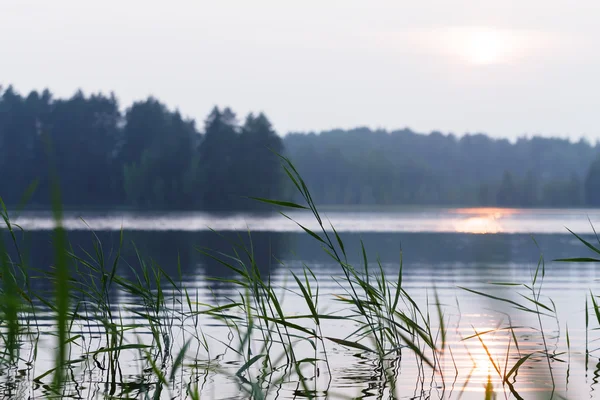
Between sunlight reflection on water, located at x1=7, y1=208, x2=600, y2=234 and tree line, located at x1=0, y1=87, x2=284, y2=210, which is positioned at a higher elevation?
tree line, located at x1=0, y1=87, x2=284, y2=210

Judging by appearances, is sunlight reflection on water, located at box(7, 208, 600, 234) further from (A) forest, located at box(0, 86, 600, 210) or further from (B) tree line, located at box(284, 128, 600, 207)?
(B) tree line, located at box(284, 128, 600, 207)

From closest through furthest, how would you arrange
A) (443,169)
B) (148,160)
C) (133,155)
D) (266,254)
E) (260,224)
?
(266,254) → (260,224) → (148,160) → (133,155) → (443,169)

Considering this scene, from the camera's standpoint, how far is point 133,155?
83.4 metres

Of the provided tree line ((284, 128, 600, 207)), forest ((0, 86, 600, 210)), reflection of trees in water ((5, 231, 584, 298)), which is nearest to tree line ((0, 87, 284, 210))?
forest ((0, 86, 600, 210))

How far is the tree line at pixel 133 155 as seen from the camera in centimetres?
7294

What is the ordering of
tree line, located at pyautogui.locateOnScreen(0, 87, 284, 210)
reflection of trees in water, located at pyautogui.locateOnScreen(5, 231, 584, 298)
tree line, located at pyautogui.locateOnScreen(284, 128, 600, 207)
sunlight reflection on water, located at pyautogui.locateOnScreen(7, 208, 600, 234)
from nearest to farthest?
reflection of trees in water, located at pyautogui.locateOnScreen(5, 231, 584, 298) < sunlight reflection on water, located at pyautogui.locateOnScreen(7, 208, 600, 234) < tree line, located at pyautogui.locateOnScreen(0, 87, 284, 210) < tree line, located at pyautogui.locateOnScreen(284, 128, 600, 207)

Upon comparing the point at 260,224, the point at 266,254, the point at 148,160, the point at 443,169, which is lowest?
the point at 266,254

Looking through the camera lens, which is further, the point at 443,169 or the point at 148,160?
the point at 443,169

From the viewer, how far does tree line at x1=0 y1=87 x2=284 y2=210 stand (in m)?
72.9

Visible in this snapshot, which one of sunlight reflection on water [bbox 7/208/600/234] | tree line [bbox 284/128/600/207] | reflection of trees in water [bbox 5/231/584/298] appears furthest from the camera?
tree line [bbox 284/128/600/207]

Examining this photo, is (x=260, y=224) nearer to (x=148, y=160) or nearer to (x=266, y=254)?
(x=266, y=254)

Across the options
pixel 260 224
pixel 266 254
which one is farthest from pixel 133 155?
pixel 266 254

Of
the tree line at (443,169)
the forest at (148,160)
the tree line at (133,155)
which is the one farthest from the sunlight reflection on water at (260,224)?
the tree line at (443,169)

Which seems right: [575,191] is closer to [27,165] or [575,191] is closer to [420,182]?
[420,182]
